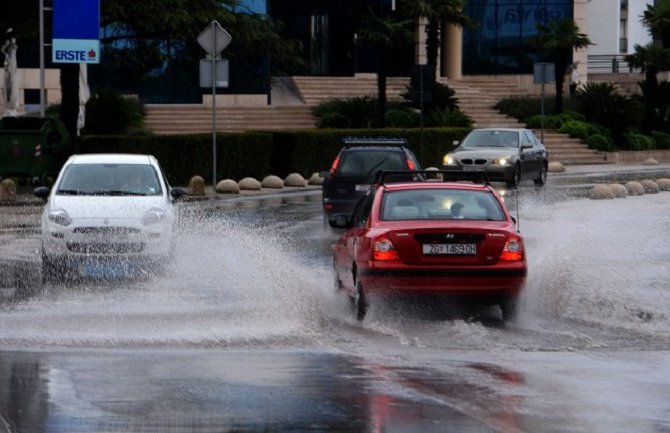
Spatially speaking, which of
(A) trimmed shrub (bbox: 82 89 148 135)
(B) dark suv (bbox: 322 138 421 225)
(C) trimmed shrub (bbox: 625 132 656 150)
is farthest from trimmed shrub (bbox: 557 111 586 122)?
(B) dark suv (bbox: 322 138 421 225)

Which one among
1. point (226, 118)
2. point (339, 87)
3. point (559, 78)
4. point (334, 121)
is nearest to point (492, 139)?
point (334, 121)

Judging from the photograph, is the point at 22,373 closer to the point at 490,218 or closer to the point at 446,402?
the point at 446,402

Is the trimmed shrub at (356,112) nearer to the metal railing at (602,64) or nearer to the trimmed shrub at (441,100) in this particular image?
the trimmed shrub at (441,100)

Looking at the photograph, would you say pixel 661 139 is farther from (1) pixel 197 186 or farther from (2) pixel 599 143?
(1) pixel 197 186

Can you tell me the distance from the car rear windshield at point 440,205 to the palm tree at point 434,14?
1742 inches

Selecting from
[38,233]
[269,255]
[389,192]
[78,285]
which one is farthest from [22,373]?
[38,233]

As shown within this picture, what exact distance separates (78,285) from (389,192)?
4.50 m

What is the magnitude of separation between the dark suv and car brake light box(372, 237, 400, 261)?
12.5 m

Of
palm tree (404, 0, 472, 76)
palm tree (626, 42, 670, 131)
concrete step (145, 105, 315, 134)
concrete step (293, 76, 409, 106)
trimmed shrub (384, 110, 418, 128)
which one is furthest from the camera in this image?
palm tree (626, 42, 670, 131)

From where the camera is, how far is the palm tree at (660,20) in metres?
69.4

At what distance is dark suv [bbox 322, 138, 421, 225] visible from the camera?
27.2 meters

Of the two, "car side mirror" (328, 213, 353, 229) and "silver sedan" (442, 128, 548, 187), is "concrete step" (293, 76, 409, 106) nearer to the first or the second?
"silver sedan" (442, 128, 548, 187)

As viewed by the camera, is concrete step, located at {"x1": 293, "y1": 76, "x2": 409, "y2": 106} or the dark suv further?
concrete step, located at {"x1": 293, "y1": 76, "x2": 409, "y2": 106}

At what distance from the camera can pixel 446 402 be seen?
34.2 ft
